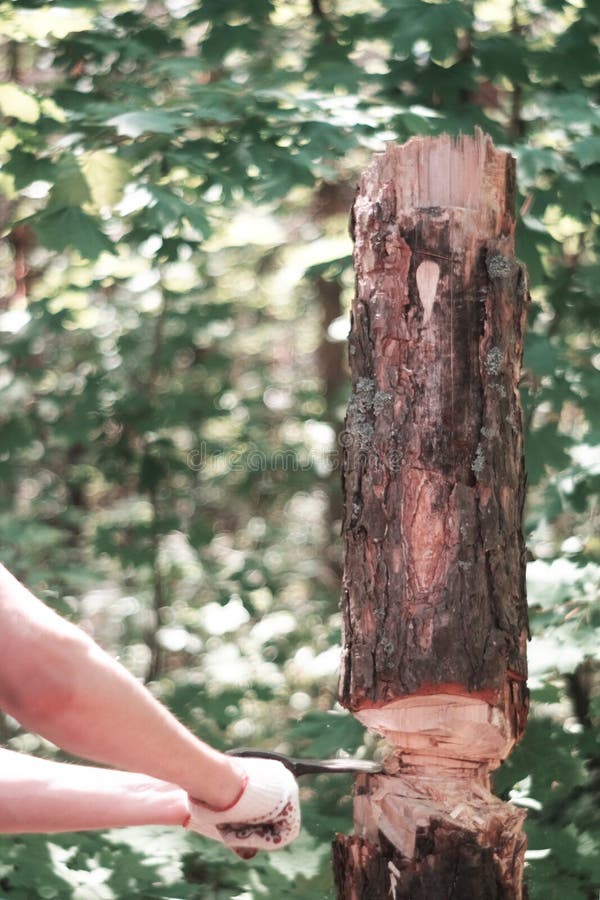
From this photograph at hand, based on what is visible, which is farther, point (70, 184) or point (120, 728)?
point (70, 184)

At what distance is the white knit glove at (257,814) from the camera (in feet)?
5.87

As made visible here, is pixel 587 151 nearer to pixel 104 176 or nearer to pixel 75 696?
pixel 104 176

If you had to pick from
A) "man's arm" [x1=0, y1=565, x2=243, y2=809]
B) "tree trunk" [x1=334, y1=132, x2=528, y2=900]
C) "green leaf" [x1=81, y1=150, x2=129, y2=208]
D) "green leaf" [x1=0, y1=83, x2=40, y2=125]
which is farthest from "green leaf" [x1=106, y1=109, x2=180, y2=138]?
"man's arm" [x1=0, y1=565, x2=243, y2=809]

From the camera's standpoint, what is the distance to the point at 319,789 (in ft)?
11.8

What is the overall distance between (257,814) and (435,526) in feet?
2.19

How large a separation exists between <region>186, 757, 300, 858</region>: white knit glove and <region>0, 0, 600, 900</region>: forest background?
3.58 ft

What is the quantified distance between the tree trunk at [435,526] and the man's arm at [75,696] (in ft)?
1.85

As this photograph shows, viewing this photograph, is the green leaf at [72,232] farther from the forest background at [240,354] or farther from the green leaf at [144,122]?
the green leaf at [144,122]

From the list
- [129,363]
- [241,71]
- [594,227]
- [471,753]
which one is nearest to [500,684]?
[471,753]

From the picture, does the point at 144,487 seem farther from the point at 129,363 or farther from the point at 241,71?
the point at 241,71

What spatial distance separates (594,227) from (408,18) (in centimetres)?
123

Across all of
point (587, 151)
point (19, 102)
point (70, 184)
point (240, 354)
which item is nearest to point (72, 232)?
point (70, 184)

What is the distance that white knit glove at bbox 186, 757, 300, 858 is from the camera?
70.4 inches

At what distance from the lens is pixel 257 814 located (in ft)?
5.91
